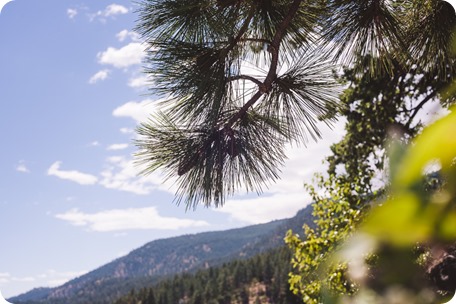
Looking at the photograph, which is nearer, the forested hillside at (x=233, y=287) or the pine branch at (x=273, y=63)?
the pine branch at (x=273, y=63)

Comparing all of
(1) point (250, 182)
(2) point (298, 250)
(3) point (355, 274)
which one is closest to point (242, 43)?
(1) point (250, 182)

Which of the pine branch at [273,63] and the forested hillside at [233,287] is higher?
the pine branch at [273,63]

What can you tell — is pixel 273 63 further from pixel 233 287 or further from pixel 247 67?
pixel 233 287

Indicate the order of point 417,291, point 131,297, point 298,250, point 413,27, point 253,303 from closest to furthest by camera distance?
1. point 417,291
2. point 413,27
3. point 298,250
4. point 131,297
5. point 253,303

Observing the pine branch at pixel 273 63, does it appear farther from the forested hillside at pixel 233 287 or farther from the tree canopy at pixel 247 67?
the forested hillside at pixel 233 287

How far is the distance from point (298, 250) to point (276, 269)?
255 feet

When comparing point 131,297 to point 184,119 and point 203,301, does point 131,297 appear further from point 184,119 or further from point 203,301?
point 184,119

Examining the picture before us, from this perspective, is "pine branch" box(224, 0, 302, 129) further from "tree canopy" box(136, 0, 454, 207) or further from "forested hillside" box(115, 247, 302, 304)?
"forested hillside" box(115, 247, 302, 304)

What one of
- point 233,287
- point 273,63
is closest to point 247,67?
point 273,63

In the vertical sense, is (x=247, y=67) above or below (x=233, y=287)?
above

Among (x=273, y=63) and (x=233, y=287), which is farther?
(x=233, y=287)

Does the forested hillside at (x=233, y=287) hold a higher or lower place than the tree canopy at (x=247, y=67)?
lower

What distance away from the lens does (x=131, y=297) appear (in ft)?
255

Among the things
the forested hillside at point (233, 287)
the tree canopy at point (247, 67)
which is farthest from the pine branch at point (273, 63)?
the forested hillside at point (233, 287)
